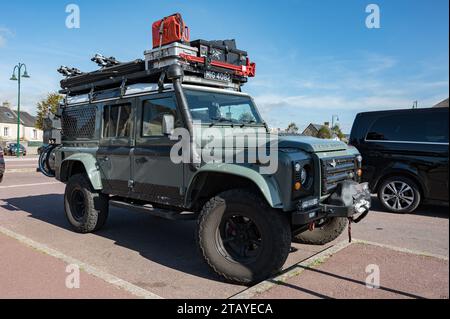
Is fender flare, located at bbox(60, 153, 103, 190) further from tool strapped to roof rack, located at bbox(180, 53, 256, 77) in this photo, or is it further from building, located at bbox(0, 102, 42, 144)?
building, located at bbox(0, 102, 42, 144)

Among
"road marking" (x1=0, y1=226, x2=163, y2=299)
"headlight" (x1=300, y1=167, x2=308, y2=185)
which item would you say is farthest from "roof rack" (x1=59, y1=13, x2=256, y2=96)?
"road marking" (x1=0, y1=226, x2=163, y2=299)

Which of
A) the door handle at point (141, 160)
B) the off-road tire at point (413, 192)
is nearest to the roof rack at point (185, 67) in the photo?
the door handle at point (141, 160)

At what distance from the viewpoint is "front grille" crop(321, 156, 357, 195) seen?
3.78 meters

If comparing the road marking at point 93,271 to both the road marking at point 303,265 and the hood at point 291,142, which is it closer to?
the road marking at point 303,265

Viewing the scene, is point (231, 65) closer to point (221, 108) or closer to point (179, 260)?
point (221, 108)

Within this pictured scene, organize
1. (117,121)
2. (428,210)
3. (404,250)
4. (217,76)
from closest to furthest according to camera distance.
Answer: (404,250) < (217,76) < (117,121) < (428,210)

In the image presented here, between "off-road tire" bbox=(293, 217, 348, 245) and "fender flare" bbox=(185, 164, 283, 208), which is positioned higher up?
"fender flare" bbox=(185, 164, 283, 208)

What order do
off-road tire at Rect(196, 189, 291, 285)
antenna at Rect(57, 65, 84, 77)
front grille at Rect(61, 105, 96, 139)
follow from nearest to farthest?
off-road tire at Rect(196, 189, 291, 285) → front grille at Rect(61, 105, 96, 139) → antenna at Rect(57, 65, 84, 77)

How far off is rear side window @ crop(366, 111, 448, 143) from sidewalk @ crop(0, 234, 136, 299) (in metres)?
6.10

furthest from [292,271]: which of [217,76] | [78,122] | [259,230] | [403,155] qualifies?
[403,155]

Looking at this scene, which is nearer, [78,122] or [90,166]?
[90,166]

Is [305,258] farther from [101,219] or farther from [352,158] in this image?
[101,219]

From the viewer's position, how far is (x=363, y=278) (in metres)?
3.89

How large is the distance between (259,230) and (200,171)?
35.6 inches
